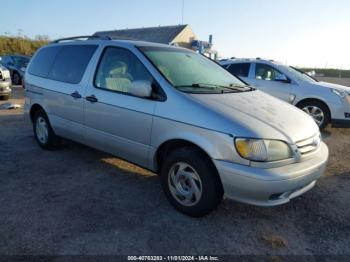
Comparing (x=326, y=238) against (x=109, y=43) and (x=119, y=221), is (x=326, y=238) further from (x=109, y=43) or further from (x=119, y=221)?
(x=109, y=43)

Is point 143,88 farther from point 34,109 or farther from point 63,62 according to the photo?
point 34,109

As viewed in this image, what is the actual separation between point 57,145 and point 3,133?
1.95 m

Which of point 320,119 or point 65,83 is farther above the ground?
point 65,83

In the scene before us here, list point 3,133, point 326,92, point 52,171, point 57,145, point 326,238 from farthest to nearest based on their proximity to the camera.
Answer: point 326,92, point 3,133, point 57,145, point 52,171, point 326,238

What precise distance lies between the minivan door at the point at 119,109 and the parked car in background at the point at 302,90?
499cm

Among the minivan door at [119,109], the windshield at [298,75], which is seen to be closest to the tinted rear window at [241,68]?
the windshield at [298,75]

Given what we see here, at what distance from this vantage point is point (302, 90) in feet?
24.5

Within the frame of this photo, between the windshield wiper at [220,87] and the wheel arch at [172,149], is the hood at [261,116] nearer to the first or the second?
the windshield wiper at [220,87]

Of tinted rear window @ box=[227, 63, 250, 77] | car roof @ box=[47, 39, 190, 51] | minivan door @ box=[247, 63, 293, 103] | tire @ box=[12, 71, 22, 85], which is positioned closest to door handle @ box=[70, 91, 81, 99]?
car roof @ box=[47, 39, 190, 51]

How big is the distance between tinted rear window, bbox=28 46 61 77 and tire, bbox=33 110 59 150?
655mm

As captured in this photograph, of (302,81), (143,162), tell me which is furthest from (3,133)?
(302,81)

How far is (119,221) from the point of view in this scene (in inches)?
125

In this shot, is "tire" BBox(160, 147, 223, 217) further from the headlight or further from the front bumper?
the headlight

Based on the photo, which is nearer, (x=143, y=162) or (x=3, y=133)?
(x=143, y=162)
